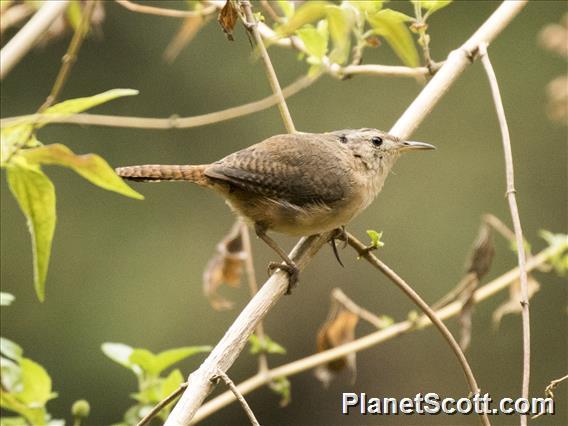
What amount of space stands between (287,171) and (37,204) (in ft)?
4.34

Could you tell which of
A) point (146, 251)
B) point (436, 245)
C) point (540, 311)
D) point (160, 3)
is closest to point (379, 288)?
point (436, 245)

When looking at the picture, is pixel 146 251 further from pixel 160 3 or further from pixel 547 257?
pixel 547 257

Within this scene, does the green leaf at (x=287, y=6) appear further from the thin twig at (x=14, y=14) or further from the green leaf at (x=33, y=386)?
the green leaf at (x=33, y=386)

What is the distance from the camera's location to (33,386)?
2.06m

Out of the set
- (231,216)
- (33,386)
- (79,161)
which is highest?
(231,216)

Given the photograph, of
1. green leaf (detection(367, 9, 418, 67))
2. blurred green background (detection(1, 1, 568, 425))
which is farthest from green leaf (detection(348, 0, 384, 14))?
blurred green background (detection(1, 1, 568, 425))

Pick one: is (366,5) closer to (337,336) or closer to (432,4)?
(432,4)

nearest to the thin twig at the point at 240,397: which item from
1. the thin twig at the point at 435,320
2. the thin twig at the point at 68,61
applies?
the thin twig at the point at 435,320

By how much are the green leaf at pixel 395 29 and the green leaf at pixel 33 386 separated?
1.08 metres

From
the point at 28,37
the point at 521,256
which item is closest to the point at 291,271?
the point at 521,256

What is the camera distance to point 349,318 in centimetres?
266

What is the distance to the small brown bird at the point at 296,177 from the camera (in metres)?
→ 2.84

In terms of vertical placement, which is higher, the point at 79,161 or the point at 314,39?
the point at 314,39

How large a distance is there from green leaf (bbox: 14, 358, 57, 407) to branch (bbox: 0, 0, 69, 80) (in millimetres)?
755
